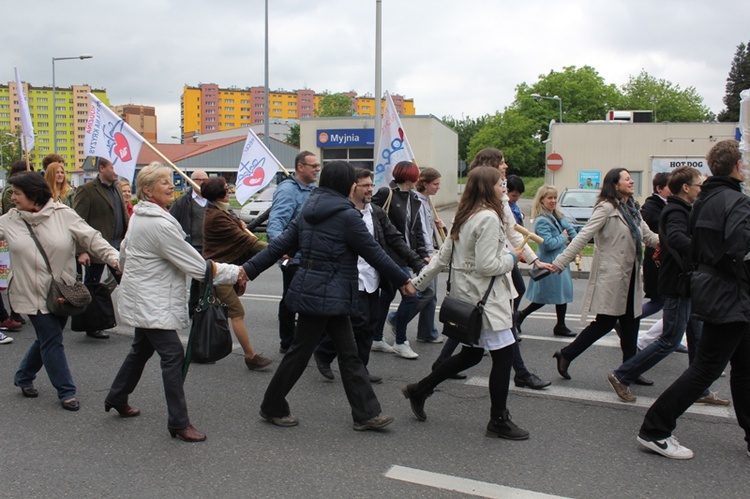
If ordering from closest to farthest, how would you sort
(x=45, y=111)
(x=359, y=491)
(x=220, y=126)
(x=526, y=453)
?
1. (x=359, y=491)
2. (x=526, y=453)
3. (x=45, y=111)
4. (x=220, y=126)

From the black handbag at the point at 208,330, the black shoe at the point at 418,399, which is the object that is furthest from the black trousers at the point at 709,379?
the black handbag at the point at 208,330

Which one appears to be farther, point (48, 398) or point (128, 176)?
point (128, 176)

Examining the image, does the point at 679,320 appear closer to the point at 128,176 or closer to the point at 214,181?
the point at 214,181

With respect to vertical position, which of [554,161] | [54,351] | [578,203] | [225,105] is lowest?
[54,351]

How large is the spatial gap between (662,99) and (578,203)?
67.7 meters

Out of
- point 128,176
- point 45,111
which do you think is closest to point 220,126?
point 45,111

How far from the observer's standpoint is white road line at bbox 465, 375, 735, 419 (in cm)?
469

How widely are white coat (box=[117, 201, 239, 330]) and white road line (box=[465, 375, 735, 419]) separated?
8.08 ft

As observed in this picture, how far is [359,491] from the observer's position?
3.47m

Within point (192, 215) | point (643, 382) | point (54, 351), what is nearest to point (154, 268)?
point (54, 351)

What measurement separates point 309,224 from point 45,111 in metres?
157

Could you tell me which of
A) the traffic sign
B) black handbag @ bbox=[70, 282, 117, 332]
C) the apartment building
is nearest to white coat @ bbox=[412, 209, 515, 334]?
black handbag @ bbox=[70, 282, 117, 332]

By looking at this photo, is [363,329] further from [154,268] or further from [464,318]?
[154,268]

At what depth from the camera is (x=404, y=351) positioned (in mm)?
6188
